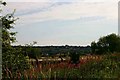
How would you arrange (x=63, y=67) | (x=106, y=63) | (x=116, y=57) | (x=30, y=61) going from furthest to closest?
(x=116, y=57) → (x=106, y=63) → (x=30, y=61) → (x=63, y=67)

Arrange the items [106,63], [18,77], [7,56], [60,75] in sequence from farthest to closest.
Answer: [106,63] < [7,56] < [60,75] < [18,77]

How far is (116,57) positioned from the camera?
21.5m

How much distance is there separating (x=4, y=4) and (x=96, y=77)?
470 cm

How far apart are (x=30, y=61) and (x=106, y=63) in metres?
3.91

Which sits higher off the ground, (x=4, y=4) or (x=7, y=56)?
(x=4, y=4)

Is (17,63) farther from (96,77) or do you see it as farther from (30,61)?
(96,77)

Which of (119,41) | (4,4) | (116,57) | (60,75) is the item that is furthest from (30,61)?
(119,41)

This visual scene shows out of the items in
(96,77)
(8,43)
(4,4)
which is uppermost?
(4,4)

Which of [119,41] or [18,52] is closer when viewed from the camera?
[18,52]

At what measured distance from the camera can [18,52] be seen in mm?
14289

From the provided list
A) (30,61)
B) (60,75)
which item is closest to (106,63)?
(30,61)

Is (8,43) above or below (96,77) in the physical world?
above

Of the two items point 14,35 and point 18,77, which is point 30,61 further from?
point 18,77

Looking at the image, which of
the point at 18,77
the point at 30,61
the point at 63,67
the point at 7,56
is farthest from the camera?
the point at 30,61
